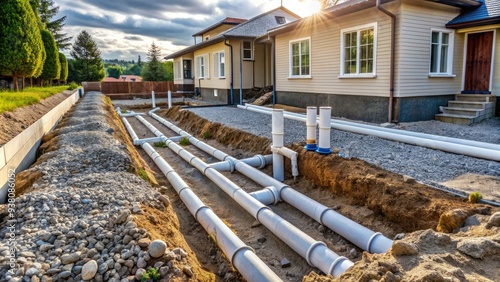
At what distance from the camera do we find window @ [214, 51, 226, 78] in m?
18.9

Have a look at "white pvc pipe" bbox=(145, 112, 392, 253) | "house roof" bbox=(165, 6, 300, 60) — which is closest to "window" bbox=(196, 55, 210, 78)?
"house roof" bbox=(165, 6, 300, 60)

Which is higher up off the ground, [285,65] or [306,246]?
[285,65]

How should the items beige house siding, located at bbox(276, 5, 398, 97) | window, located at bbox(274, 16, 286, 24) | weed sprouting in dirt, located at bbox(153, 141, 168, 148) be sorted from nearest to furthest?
weed sprouting in dirt, located at bbox(153, 141, 168, 148) < beige house siding, located at bbox(276, 5, 398, 97) < window, located at bbox(274, 16, 286, 24)

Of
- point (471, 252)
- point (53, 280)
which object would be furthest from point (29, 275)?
point (471, 252)

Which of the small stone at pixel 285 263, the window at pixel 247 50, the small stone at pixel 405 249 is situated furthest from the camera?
the window at pixel 247 50

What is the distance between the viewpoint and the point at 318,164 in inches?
209

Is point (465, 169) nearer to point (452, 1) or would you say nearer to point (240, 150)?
point (240, 150)

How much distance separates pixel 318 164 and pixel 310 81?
26.3 ft

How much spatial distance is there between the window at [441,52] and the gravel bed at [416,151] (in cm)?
177

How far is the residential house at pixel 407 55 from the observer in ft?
30.7

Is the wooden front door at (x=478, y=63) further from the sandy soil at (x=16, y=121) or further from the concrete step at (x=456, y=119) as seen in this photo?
the sandy soil at (x=16, y=121)

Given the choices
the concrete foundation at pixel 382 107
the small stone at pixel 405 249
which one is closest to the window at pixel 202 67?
the concrete foundation at pixel 382 107

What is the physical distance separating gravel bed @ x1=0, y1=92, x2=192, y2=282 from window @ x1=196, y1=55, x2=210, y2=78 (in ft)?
57.5

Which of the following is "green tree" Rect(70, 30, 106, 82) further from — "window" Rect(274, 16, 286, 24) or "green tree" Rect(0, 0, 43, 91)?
"green tree" Rect(0, 0, 43, 91)
